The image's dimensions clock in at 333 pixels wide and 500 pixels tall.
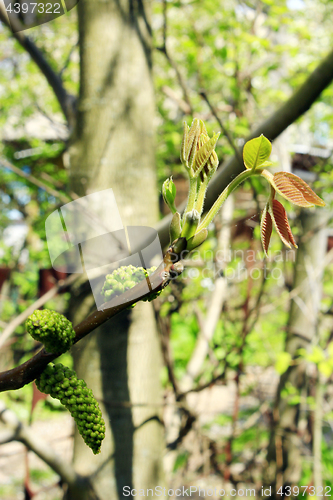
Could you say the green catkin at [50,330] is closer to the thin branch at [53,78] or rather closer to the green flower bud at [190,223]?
the green flower bud at [190,223]

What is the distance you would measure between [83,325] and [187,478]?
1430mm

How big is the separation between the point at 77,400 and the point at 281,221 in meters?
0.16

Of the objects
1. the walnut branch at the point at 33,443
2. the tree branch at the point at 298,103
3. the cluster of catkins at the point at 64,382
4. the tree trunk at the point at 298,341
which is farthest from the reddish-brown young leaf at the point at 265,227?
the tree trunk at the point at 298,341

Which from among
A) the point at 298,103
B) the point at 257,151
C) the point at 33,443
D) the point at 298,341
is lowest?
the point at 298,341

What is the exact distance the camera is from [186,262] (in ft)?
1.71

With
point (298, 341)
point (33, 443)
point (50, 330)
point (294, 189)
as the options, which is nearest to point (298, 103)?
point (294, 189)

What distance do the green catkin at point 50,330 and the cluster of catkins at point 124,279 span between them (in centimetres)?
4

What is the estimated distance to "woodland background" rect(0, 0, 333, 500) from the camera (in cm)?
64

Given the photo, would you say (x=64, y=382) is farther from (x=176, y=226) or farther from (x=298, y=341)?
(x=298, y=341)

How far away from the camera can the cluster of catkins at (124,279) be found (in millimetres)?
222

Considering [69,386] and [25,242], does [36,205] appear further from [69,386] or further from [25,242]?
[69,386]

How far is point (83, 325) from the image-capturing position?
0.22 meters

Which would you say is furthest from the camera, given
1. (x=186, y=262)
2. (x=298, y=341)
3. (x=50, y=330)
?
(x=298, y=341)

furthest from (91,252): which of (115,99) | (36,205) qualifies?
(36,205)
